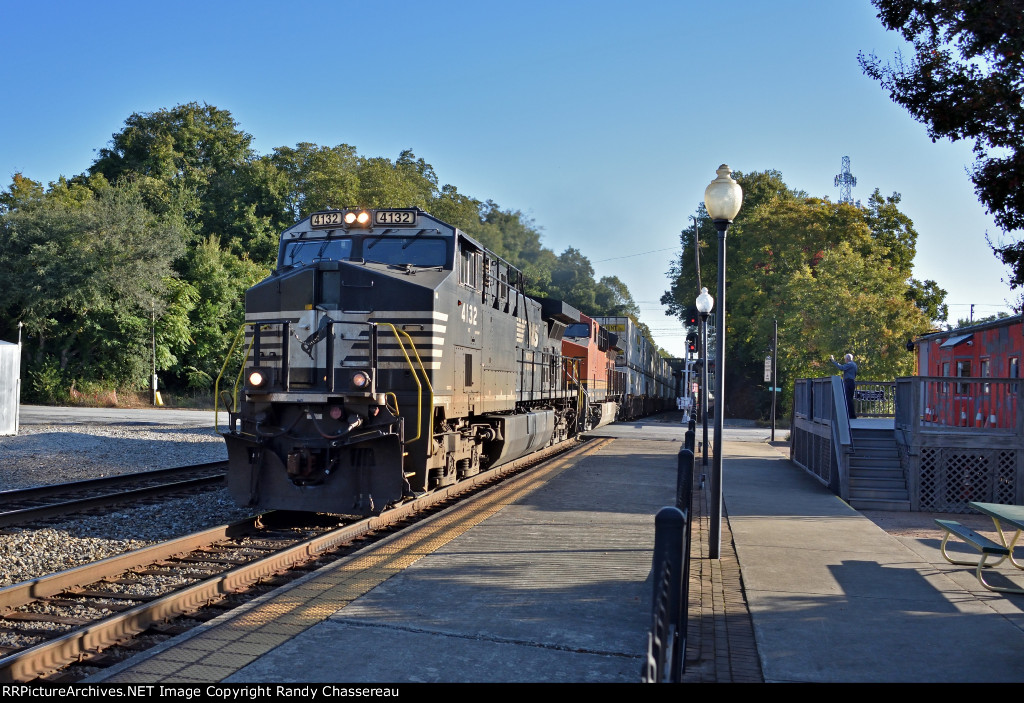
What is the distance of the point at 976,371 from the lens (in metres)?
17.6

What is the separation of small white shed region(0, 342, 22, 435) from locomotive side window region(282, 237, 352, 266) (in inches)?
490

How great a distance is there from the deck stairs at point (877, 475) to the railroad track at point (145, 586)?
25.2 feet

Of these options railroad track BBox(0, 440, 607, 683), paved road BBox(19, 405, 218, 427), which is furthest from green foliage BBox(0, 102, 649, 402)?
railroad track BBox(0, 440, 607, 683)

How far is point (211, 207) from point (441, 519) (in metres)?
49.8

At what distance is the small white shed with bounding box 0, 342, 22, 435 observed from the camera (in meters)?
19.7

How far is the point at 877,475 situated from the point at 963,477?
1.27 metres

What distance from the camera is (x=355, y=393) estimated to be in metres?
9.09

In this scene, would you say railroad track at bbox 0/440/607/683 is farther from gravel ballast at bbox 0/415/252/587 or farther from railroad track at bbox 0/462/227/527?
railroad track at bbox 0/462/227/527

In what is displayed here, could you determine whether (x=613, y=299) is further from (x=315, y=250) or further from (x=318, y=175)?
(x=315, y=250)

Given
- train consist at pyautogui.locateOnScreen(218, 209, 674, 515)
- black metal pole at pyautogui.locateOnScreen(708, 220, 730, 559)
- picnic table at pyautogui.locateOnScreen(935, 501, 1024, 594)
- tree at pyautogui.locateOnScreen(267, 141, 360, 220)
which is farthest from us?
tree at pyautogui.locateOnScreen(267, 141, 360, 220)

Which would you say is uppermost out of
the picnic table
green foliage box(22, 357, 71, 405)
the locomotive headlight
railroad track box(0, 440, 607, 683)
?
the locomotive headlight

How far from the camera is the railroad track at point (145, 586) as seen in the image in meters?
5.14

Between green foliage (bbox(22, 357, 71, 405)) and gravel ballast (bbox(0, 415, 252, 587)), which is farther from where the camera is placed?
green foliage (bbox(22, 357, 71, 405))

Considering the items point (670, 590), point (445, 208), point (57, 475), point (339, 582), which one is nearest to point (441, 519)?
point (339, 582)
